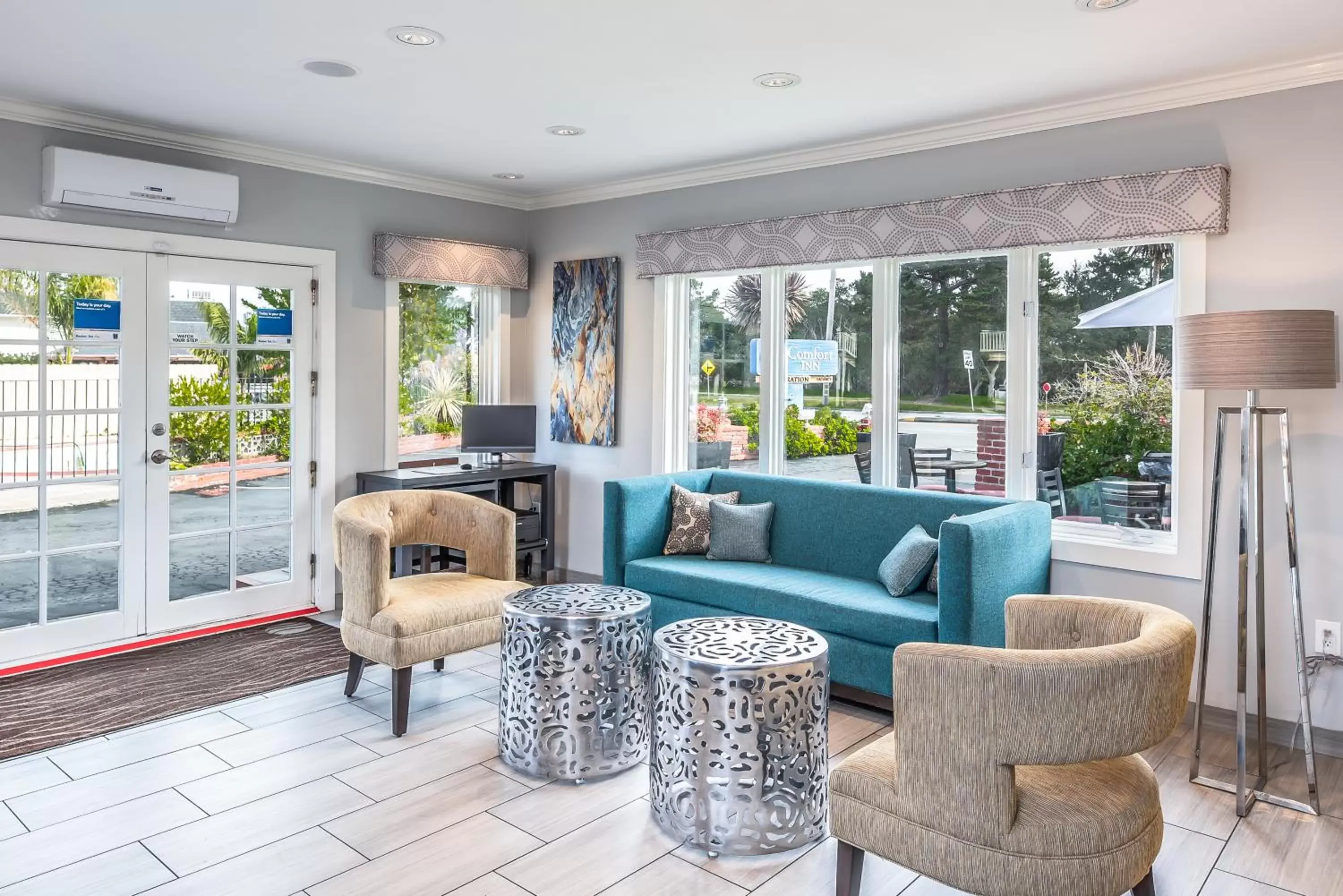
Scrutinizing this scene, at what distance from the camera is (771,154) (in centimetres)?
482

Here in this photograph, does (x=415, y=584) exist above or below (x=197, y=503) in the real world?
below

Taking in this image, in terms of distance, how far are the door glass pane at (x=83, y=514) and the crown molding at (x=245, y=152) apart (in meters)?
1.65

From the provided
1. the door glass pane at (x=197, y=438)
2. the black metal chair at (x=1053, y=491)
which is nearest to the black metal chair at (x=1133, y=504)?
the black metal chair at (x=1053, y=491)

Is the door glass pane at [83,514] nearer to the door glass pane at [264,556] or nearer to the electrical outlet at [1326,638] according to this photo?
the door glass pane at [264,556]

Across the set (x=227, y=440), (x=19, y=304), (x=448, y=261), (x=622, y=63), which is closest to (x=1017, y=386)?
(x=622, y=63)

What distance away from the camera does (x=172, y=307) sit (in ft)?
15.2

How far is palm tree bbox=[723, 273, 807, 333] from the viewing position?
16.3ft

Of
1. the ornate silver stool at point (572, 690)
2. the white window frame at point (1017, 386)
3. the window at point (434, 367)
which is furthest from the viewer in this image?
the window at point (434, 367)

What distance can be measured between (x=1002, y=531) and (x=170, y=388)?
3969 mm

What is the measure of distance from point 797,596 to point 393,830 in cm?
181

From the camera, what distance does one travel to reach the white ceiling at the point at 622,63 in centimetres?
295

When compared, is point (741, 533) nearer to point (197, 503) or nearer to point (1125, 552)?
point (1125, 552)

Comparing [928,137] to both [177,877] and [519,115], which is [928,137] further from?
[177,877]

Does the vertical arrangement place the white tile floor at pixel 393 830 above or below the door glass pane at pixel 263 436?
below
